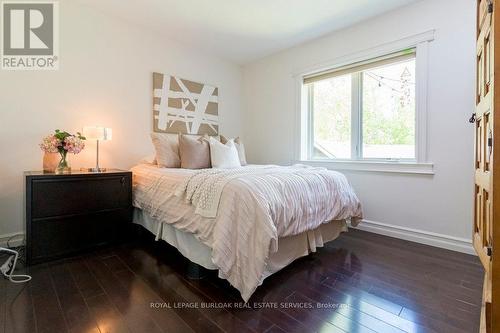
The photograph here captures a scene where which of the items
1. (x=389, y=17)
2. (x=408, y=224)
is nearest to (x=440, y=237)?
(x=408, y=224)

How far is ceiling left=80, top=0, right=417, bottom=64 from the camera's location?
2.61 meters

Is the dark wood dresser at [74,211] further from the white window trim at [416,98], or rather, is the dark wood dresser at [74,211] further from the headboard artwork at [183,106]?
the white window trim at [416,98]

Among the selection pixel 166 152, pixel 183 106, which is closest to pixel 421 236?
pixel 166 152

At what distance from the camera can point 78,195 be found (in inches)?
87.2

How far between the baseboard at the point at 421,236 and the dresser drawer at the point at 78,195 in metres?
2.72

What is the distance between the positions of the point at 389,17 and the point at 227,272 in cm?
306

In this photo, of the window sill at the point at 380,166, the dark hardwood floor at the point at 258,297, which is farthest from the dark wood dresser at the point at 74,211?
the window sill at the point at 380,166

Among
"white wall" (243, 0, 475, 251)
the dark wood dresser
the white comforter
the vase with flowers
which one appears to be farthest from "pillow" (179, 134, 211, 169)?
"white wall" (243, 0, 475, 251)

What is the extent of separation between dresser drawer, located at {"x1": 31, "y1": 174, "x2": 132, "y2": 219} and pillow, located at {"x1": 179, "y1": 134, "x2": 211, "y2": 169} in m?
0.59

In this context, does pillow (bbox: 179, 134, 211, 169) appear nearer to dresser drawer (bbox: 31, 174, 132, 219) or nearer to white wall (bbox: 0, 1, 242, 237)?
dresser drawer (bbox: 31, 174, 132, 219)

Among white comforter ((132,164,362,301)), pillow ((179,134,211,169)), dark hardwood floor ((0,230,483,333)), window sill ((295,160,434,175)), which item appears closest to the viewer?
dark hardwood floor ((0,230,483,333))

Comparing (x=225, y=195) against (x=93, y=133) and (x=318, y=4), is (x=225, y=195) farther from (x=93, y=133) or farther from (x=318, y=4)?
(x=318, y=4)

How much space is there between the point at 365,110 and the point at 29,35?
3.72m

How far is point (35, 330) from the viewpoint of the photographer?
1.26m
